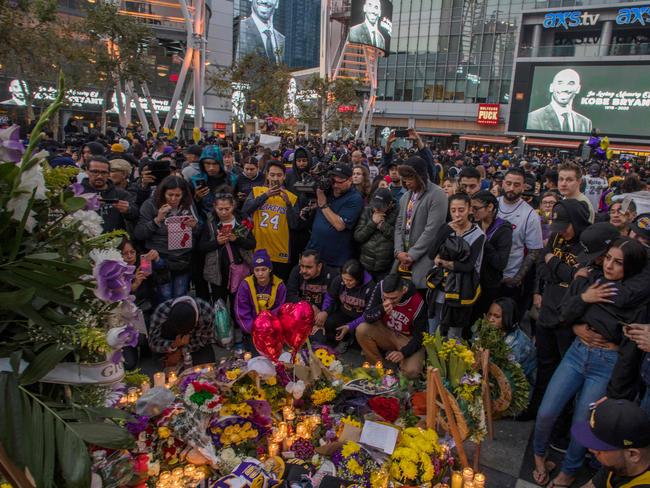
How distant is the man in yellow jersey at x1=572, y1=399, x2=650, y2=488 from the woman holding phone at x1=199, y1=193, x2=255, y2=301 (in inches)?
151

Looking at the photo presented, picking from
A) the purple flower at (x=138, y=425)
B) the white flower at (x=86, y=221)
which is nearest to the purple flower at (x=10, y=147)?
the white flower at (x=86, y=221)

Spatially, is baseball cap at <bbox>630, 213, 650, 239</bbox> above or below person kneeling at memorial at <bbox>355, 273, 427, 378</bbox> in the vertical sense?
above

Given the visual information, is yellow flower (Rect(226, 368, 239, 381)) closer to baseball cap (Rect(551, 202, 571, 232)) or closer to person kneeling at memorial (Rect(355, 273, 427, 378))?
person kneeling at memorial (Rect(355, 273, 427, 378))

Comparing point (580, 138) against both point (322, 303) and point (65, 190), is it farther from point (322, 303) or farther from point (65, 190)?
point (65, 190)

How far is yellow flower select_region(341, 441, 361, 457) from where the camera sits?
2.40 metres

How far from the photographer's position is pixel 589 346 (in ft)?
9.69

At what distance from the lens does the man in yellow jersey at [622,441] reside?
200 cm

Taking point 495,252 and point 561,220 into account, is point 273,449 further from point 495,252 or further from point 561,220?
point 561,220

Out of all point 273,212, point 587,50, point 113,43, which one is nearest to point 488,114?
point 587,50

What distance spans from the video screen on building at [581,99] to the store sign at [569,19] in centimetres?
377

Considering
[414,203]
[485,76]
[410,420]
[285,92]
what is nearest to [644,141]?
[485,76]

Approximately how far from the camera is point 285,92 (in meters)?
30.0

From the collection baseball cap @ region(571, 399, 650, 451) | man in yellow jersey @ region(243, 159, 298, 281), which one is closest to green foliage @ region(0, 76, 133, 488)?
baseball cap @ region(571, 399, 650, 451)

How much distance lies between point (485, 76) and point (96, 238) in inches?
1913
